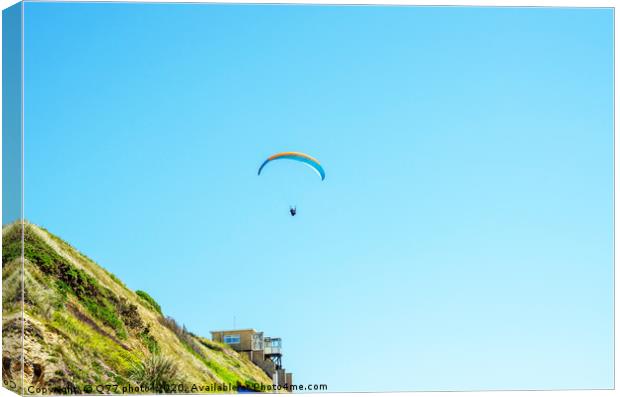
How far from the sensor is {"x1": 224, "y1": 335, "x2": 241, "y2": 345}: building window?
179 ft

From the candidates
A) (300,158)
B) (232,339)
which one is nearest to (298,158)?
(300,158)

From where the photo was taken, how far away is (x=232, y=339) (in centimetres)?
5472

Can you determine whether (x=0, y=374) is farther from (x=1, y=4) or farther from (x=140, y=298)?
(x=140, y=298)

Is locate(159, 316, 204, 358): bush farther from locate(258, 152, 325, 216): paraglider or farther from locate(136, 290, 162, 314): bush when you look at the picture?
locate(258, 152, 325, 216): paraglider

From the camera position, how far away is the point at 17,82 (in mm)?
29438

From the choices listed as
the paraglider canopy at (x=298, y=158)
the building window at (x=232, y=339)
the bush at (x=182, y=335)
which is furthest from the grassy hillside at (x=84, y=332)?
the paraglider canopy at (x=298, y=158)

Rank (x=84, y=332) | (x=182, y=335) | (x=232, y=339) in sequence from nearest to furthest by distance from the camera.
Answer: (x=84, y=332)
(x=182, y=335)
(x=232, y=339)

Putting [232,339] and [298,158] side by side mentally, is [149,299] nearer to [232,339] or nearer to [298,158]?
[232,339]

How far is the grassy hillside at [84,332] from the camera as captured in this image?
1151 inches

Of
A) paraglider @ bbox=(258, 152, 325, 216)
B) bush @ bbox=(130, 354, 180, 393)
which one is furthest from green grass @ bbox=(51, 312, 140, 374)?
paraglider @ bbox=(258, 152, 325, 216)

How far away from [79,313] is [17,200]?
325 inches

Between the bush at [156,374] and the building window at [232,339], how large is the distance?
1969 cm

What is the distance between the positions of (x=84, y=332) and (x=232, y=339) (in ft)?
67.2

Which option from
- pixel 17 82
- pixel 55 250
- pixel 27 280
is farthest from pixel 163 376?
pixel 17 82
